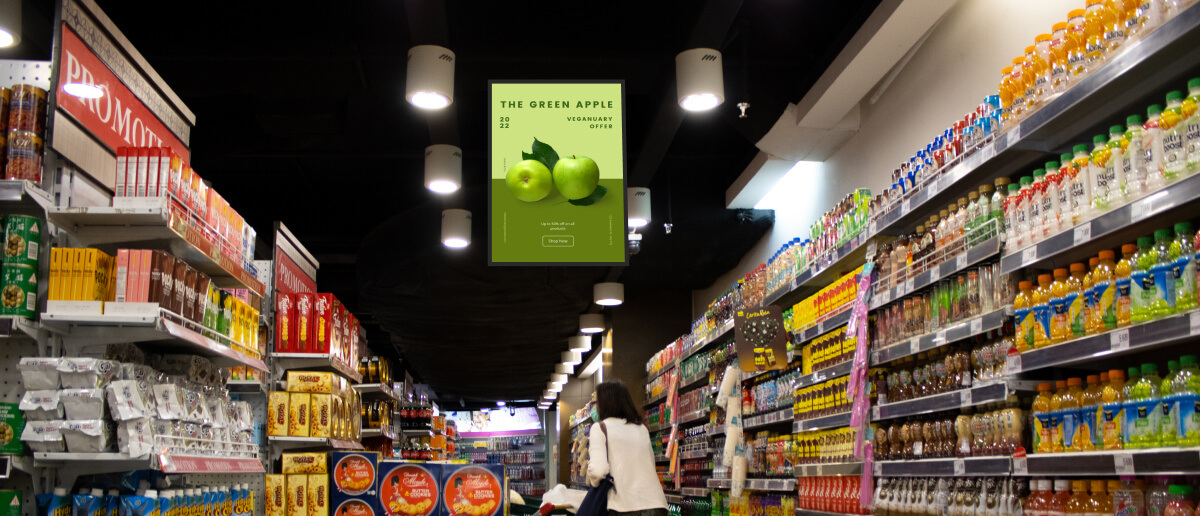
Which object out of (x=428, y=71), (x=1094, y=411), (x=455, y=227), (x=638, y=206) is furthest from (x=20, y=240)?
(x=455, y=227)

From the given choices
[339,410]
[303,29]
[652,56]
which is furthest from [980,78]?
[303,29]

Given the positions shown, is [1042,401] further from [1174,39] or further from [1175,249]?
[1174,39]

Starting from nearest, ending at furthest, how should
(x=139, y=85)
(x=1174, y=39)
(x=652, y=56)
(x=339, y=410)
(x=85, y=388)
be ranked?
1. (x=1174, y=39)
2. (x=85, y=388)
3. (x=139, y=85)
4. (x=339, y=410)
5. (x=652, y=56)

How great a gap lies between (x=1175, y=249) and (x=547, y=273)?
8947 mm

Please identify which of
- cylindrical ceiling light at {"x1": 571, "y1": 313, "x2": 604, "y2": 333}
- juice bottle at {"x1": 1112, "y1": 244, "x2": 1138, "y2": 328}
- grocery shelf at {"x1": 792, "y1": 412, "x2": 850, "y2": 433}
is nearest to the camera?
juice bottle at {"x1": 1112, "y1": 244, "x2": 1138, "y2": 328}

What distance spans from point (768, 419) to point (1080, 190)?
340cm

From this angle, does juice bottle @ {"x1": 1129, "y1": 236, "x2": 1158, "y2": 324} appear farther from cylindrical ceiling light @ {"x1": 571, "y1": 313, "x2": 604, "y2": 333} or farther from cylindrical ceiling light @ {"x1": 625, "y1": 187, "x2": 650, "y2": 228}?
cylindrical ceiling light @ {"x1": 571, "y1": 313, "x2": 604, "y2": 333}

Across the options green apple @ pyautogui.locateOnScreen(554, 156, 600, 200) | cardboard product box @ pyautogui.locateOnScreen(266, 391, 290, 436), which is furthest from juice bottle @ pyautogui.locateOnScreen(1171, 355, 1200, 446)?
cardboard product box @ pyautogui.locateOnScreen(266, 391, 290, 436)

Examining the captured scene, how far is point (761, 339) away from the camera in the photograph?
5895mm

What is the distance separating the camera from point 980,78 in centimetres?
468

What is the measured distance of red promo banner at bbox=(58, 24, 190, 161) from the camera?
3.40 meters

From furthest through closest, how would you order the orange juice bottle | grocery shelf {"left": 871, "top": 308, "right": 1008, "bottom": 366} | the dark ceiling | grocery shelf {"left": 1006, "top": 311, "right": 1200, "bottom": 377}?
the dark ceiling
grocery shelf {"left": 871, "top": 308, "right": 1008, "bottom": 366}
the orange juice bottle
grocery shelf {"left": 1006, "top": 311, "right": 1200, "bottom": 377}

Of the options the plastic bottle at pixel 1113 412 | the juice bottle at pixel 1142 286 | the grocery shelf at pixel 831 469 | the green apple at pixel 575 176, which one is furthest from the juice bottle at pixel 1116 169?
the green apple at pixel 575 176

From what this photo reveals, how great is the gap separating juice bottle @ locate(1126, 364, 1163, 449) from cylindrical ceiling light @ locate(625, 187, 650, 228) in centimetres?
535
